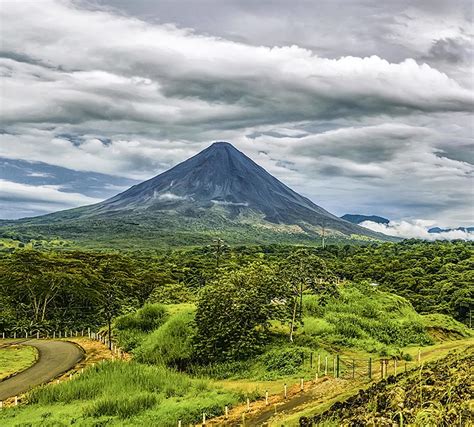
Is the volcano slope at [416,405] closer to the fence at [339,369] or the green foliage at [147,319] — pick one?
the fence at [339,369]

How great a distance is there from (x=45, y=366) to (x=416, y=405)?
30673 mm

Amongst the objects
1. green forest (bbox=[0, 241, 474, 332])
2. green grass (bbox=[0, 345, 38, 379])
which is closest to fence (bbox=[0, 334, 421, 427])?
green grass (bbox=[0, 345, 38, 379])

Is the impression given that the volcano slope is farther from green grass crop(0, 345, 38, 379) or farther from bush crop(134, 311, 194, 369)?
green grass crop(0, 345, 38, 379)

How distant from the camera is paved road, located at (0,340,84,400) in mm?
29853

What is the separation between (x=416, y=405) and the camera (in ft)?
39.1

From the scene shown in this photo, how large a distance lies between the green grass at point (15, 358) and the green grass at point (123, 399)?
1091 centimetres

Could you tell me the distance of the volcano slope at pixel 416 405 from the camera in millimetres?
10734

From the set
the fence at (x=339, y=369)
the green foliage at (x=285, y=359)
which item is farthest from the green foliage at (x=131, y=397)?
the green foliage at (x=285, y=359)

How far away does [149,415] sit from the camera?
816 inches

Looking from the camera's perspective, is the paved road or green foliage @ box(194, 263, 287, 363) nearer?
the paved road

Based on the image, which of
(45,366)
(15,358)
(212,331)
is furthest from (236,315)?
(15,358)

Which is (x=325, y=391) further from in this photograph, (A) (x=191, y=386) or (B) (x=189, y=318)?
(B) (x=189, y=318)

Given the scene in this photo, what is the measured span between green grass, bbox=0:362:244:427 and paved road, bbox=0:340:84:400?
17.7ft

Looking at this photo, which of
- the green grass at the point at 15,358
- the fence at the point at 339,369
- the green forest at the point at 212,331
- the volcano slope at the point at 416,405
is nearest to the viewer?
the volcano slope at the point at 416,405
